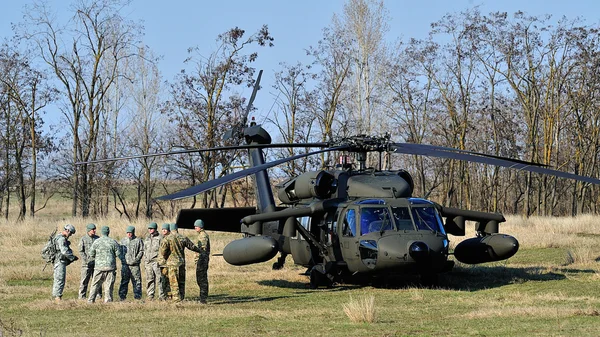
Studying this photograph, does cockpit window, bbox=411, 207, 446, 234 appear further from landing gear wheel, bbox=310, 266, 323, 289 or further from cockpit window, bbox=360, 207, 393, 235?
landing gear wheel, bbox=310, 266, 323, 289

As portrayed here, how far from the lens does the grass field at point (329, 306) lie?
1171cm

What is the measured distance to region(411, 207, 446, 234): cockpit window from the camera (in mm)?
16117

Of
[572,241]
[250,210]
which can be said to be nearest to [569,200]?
[572,241]

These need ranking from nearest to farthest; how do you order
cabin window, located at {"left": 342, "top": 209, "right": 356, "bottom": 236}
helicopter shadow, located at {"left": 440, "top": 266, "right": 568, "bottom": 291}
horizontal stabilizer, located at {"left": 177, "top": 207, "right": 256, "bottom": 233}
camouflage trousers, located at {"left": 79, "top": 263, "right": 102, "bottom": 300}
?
1. camouflage trousers, located at {"left": 79, "top": 263, "right": 102, "bottom": 300}
2. cabin window, located at {"left": 342, "top": 209, "right": 356, "bottom": 236}
3. helicopter shadow, located at {"left": 440, "top": 266, "right": 568, "bottom": 291}
4. horizontal stabilizer, located at {"left": 177, "top": 207, "right": 256, "bottom": 233}

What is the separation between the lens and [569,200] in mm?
66938

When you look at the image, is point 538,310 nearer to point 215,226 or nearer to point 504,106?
point 215,226

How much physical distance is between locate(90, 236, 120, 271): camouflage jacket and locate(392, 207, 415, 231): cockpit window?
546 cm

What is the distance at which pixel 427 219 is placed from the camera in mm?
16281

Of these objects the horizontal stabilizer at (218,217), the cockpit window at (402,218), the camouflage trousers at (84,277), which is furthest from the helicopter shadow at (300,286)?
the camouflage trousers at (84,277)

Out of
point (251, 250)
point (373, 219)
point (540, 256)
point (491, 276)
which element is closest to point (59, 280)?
point (251, 250)

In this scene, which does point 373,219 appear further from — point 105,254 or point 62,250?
point 62,250

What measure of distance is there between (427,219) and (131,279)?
5998 millimetres

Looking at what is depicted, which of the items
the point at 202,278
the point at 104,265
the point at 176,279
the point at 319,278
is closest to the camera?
the point at 176,279

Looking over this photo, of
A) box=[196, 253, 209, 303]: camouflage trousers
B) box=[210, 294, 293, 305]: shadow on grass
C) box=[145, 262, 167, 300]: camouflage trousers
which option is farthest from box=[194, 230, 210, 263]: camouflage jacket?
box=[210, 294, 293, 305]: shadow on grass
